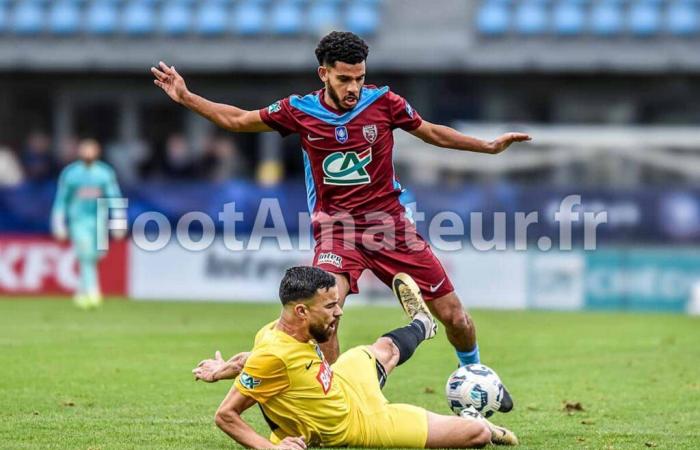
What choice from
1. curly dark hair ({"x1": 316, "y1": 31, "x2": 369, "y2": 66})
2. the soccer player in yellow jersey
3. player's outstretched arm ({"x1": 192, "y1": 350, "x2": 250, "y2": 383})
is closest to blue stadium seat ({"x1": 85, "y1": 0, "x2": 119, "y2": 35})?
curly dark hair ({"x1": 316, "y1": 31, "x2": 369, "y2": 66})

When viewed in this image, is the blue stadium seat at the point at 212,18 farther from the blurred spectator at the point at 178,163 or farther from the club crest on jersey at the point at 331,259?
the club crest on jersey at the point at 331,259

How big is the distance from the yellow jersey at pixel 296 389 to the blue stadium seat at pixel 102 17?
19456 millimetres

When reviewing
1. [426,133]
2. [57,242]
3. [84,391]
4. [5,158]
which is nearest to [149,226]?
[57,242]

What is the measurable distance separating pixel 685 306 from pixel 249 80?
1091 centimetres

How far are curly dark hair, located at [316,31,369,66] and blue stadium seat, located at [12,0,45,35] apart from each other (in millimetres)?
18741

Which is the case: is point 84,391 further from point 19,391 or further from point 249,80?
point 249,80

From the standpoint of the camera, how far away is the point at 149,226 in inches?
818

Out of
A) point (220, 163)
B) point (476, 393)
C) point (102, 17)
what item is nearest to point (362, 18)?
point (220, 163)

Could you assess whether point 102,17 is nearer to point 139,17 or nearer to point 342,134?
point 139,17

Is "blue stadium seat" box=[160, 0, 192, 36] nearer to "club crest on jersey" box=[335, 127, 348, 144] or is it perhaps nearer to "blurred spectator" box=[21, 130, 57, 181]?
"blurred spectator" box=[21, 130, 57, 181]

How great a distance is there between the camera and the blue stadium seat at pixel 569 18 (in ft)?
82.6

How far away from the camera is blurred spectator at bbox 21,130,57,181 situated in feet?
78.5

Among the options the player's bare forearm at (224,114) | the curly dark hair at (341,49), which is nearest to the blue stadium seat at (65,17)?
the player's bare forearm at (224,114)

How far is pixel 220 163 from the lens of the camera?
24.1 m
